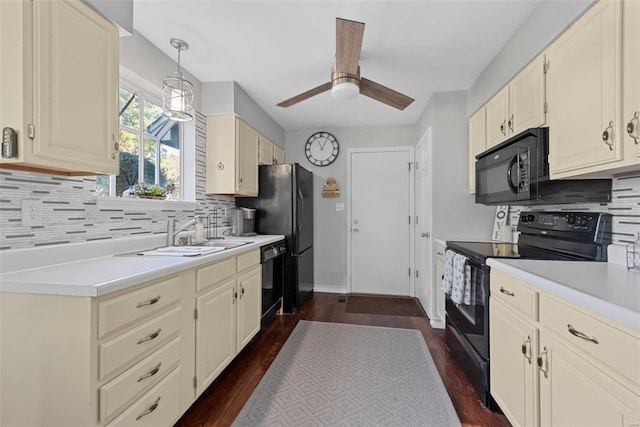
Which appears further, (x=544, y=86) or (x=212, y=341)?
(x=212, y=341)

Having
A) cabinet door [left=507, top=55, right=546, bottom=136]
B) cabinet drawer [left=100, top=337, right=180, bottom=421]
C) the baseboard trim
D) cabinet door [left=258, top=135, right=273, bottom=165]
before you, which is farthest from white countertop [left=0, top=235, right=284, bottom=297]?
A: the baseboard trim

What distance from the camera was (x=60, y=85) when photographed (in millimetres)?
1145

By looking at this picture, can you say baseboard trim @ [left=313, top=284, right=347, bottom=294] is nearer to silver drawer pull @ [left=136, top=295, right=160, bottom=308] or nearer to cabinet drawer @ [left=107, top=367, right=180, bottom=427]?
cabinet drawer @ [left=107, top=367, right=180, bottom=427]

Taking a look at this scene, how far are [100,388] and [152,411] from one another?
325 mm

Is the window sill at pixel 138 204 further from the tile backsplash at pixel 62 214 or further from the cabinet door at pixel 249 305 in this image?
the cabinet door at pixel 249 305

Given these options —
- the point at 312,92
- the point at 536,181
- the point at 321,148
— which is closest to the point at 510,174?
the point at 536,181

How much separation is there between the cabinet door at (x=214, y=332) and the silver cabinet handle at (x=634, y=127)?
81.4 inches

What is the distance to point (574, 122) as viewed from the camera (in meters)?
1.36

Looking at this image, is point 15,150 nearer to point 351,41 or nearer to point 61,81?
point 61,81

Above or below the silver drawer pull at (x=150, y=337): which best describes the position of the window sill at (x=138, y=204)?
above

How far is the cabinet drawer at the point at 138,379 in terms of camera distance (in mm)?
1028

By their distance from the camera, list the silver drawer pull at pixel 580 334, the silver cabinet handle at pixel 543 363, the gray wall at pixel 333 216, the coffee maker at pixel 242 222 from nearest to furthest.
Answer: the silver drawer pull at pixel 580 334 → the silver cabinet handle at pixel 543 363 → the coffee maker at pixel 242 222 → the gray wall at pixel 333 216

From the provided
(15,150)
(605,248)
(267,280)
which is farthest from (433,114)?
(15,150)

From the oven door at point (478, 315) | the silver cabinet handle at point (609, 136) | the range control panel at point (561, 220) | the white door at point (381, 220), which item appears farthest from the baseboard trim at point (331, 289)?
the silver cabinet handle at point (609, 136)
